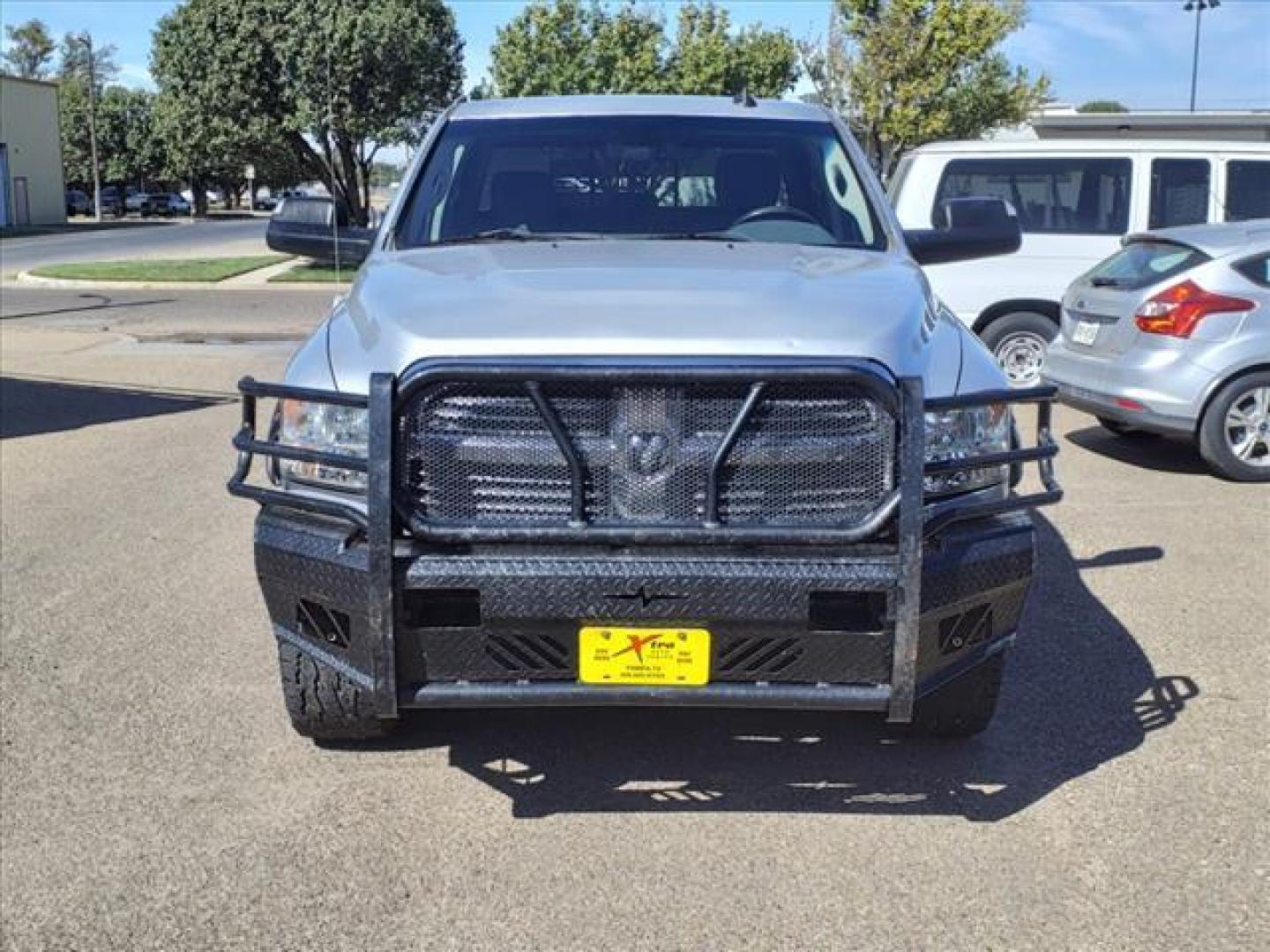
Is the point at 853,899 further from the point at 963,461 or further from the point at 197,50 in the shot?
the point at 197,50

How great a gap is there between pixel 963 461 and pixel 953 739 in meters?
1.30

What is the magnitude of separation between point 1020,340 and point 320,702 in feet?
29.2

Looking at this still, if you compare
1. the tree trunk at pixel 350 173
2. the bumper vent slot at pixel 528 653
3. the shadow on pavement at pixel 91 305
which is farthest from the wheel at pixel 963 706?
the tree trunk at pixel 350 173

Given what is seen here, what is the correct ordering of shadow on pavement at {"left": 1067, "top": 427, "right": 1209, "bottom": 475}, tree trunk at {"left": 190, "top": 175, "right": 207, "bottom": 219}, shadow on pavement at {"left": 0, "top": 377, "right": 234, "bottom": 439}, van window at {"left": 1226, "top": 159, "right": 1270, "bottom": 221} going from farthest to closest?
tree trunk at {"left": 190, "top": 175, "right": 207, "bottom": 219}, van window at {"left": 1226, "top": 159, "right": 1270, "bottom": 221}, shadow on pavement at {"left": 0, "top": 377, "right": 234, "bottom": 439}, shadow on pavement at {"left": 1067, "top": 427, "right": 1209, "bottom": 475}

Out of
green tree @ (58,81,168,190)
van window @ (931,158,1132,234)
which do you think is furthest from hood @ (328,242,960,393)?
green tree @ (58,81,168,190)

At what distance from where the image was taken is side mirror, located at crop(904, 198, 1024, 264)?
5168 millimetres

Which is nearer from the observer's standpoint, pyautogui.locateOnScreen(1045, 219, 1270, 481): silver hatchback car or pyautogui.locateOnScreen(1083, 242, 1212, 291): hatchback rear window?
pyautogui.locateOnScreen(1045, 219, 1270, 481): silver hatchback car

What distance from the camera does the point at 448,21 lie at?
3288cm

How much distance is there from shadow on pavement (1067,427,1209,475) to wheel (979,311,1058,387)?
0.91 meters

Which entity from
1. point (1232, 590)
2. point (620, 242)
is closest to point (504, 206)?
point (620, 242)

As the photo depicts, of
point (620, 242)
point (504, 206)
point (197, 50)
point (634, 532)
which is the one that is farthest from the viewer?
point (197, 50)

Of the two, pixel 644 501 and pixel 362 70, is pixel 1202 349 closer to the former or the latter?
pixel 644 501

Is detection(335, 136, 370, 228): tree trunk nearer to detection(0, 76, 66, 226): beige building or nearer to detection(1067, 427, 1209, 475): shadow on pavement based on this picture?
detection(1067, 427, 1209, 475): shadow on pavement

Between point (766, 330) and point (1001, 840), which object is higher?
point (766, 330)
